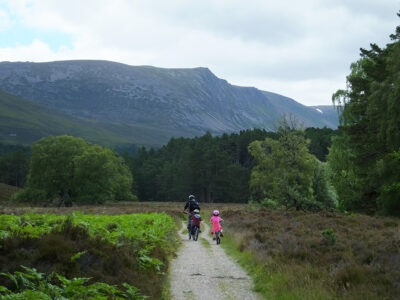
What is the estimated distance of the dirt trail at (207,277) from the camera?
9883 millimetres

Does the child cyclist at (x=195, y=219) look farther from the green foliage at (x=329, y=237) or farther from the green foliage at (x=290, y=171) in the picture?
the green foliage at (x=290, y=171)

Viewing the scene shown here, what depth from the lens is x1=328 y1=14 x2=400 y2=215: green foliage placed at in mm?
28078

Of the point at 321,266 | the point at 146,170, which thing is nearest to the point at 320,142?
the point at 146,170

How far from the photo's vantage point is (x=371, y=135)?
33281mm

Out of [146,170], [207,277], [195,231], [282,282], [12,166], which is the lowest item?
[12,166]

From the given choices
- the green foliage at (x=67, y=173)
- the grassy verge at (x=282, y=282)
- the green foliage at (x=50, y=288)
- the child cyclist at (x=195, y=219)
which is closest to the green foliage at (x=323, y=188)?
the child cyclist at (x=195, y=219)

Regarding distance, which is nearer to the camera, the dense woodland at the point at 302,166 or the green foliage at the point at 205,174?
the dense woodland at the point at 302,166

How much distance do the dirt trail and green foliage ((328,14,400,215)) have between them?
1597 centimetres

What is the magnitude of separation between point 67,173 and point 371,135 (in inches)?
1910

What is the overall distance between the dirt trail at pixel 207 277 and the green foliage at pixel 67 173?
53277 mm

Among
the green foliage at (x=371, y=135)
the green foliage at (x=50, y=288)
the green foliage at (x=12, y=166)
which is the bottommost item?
the green foliage at (x=12, y=166)

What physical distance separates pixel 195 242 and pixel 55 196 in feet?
167

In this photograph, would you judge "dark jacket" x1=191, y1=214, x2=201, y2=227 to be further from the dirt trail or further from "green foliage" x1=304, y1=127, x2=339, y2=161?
"green foliage" x1=304, y1=127, x2=339, y2=161

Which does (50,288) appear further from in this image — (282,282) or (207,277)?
(207,277)
